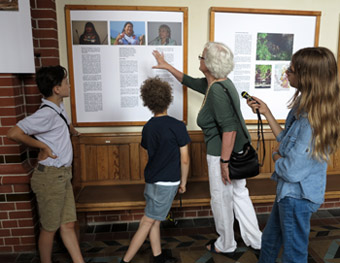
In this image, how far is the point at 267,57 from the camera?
3342 millimetres

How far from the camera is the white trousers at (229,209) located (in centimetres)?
251

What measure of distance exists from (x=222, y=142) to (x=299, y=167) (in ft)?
2.56

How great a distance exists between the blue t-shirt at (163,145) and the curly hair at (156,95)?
9 cm

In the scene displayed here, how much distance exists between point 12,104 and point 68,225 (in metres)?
1.14

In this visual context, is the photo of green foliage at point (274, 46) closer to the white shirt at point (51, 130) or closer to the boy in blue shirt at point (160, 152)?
the boy in blue shirt at point (160, 152)

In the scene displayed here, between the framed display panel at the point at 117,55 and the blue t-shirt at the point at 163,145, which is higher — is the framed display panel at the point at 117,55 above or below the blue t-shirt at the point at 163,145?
above

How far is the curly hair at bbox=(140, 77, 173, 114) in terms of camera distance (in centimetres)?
219

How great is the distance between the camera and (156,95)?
2188mm

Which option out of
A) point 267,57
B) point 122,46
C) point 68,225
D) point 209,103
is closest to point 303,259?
point 209,103

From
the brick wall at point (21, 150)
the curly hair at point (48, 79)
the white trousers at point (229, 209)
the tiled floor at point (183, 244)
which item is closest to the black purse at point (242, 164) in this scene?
the white trousers at point (229, 209)

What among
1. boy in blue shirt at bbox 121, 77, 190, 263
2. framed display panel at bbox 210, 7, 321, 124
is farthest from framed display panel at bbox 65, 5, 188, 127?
boy in blue shirt at bbox 121, 77, 190, 263

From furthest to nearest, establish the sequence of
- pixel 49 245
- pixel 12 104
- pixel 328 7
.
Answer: pixel 328 7 < pixel 12 104 < pixel 49 245

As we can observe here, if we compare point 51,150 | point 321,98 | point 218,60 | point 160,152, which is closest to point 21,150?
Result: point 51,150

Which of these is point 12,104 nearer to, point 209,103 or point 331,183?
point 209,103
